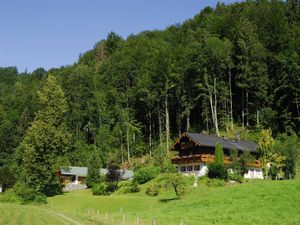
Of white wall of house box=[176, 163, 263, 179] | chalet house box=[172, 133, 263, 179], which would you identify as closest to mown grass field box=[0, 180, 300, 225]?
white wall of house box=[176, 163, 263, 179]

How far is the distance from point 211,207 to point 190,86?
4897 centimetres

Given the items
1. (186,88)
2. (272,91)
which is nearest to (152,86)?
(186,88)

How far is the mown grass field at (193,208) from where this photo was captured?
32.2 metres

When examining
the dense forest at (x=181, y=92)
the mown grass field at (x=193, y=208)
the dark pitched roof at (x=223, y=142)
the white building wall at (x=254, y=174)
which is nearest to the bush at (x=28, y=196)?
the mown grass field at (x=193, y=208)

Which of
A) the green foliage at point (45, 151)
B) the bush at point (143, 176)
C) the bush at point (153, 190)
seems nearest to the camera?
the bush at point (153, 190)

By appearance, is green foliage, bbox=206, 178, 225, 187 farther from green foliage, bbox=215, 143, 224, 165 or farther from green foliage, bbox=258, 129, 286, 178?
green foliage, bbox=258, 129, 286, 178

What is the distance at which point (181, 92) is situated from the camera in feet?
291

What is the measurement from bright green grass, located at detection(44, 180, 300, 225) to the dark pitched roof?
39.1 feet

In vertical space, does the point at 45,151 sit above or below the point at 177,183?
above

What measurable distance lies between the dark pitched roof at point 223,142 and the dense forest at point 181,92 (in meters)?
6.64

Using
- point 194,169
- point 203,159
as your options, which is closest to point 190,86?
point 194,169

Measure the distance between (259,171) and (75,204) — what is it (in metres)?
27.5

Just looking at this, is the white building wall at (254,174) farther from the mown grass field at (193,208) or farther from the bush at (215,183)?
the mown grass field at (193,208)

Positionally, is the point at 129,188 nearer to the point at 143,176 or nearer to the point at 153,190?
the point at 143,176
